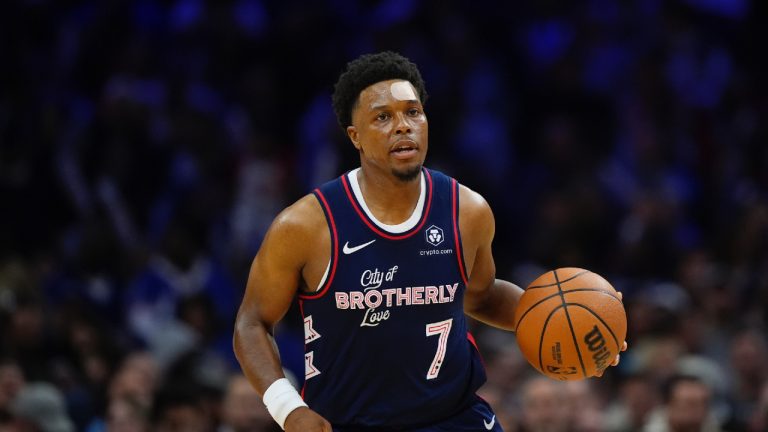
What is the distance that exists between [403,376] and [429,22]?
9.63m

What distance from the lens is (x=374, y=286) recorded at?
535 centimetres

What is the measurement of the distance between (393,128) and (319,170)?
7485mm

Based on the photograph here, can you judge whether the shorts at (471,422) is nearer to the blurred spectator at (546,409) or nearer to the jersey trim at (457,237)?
the jersey trim at (457,237)

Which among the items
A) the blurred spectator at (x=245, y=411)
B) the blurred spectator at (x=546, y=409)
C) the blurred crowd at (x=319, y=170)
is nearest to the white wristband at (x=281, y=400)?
the blurred spectator at (x=245, y=411)

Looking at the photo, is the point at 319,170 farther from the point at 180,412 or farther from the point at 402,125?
the point at 402,125

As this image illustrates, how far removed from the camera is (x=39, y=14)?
14.4 meters

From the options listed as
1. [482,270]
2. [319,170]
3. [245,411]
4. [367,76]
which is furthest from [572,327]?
[319,170]

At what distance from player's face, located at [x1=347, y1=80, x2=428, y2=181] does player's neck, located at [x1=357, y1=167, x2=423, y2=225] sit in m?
0.07

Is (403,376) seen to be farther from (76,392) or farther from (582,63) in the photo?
(582,63)

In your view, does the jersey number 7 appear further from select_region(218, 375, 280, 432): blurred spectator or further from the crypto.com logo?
select_region(218, 375, 280, 432): blurred spectator

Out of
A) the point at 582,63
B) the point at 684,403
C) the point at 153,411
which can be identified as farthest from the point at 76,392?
the point at 582,63

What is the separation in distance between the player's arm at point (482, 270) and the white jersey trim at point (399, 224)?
19cm

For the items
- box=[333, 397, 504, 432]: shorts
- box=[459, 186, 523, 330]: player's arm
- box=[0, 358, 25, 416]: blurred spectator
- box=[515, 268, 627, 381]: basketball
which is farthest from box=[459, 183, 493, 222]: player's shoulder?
box=[0, 358, 25, 416]: blurred spectator

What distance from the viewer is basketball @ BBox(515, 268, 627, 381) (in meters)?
5.52
